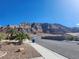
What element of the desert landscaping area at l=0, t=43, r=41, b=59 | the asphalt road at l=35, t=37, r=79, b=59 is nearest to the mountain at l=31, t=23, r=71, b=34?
the asphalt road at l=35, t=37, r=79, b=59

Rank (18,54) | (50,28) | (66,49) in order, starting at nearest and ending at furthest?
(18,54), (66,49), (50,28)

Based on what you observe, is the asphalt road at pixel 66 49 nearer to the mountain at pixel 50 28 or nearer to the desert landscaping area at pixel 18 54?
the desert landscaping area at pixel 18 54

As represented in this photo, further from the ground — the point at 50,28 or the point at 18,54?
the point at 50,28

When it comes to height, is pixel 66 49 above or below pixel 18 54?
below

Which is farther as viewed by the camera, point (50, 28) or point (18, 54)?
point (50, 28)

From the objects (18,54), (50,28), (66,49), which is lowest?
(66,49)

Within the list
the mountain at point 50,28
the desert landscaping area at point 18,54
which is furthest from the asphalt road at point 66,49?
the mountain at point 50,28

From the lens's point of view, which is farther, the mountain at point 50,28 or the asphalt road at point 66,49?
the mountain at point 50,28

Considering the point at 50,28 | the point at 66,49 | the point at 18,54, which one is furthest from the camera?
the point at 50,28

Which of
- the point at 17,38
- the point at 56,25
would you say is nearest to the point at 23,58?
the point at 17,38

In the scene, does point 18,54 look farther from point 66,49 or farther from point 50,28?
point 50,28

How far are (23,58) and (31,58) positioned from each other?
0.69 m

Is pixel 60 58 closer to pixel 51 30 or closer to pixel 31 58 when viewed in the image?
pixel 31 58

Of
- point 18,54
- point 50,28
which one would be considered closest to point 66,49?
point 18,54
